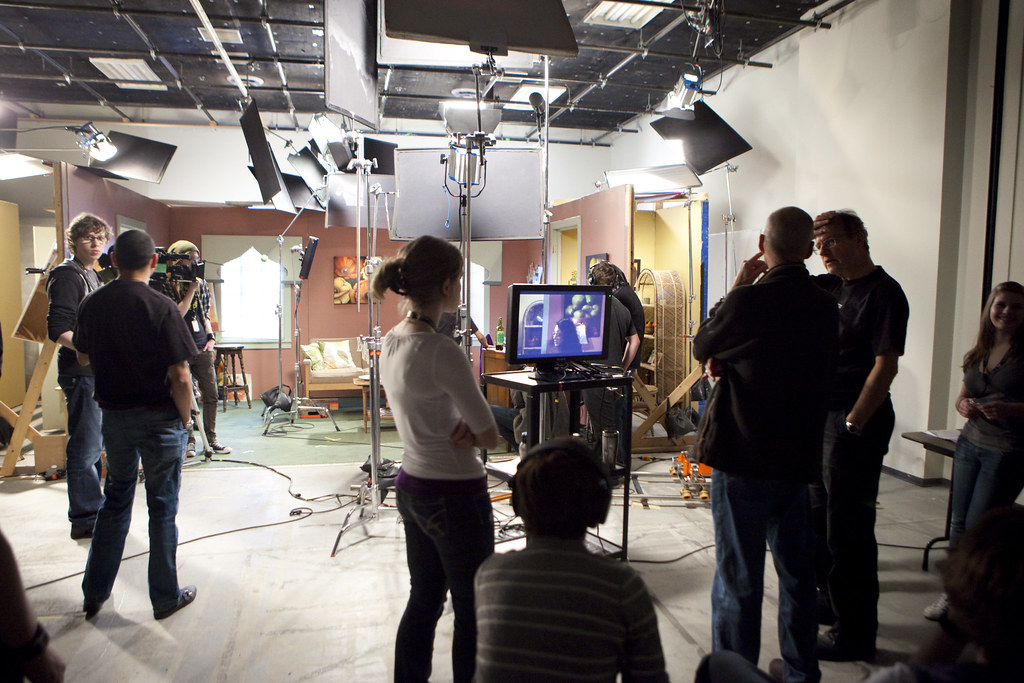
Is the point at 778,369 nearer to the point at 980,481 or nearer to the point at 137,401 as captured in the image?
the point at 980,481

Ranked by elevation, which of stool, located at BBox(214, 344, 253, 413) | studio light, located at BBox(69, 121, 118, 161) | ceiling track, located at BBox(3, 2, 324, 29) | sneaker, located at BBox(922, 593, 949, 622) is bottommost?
sneaker, located at BBox(922, 593, 949, 622)

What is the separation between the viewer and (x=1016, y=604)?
2.83 ft

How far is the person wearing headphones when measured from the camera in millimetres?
1068

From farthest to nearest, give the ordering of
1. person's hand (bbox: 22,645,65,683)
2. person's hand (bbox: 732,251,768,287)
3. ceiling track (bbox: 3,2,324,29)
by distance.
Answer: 1. ceiling track (bbox: 3,2,324,29)
2. person's hand (bbox: 732,251,768,287)
3. person's hand (bbox: 22,645,65,683)

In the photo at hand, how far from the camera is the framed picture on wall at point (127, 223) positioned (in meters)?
6.66

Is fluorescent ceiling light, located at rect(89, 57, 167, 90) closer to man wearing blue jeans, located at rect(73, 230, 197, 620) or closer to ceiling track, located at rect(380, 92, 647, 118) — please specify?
ceiling track, located at rect(380, 92, 647, 118)

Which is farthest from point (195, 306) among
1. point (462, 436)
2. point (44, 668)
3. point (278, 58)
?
point (44, 668)

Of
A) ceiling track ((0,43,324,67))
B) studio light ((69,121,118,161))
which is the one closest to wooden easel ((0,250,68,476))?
studio light ((69,121,118,161))

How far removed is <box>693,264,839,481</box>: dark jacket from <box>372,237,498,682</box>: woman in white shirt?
2.65 feet

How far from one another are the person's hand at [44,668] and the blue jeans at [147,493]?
155 cm

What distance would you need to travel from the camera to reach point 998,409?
8.39 ft

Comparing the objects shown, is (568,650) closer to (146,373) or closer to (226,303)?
(146,373)

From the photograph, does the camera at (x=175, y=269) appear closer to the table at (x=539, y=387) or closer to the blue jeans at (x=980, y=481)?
the table at (x=539, y=387)

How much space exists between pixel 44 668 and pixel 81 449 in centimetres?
302
